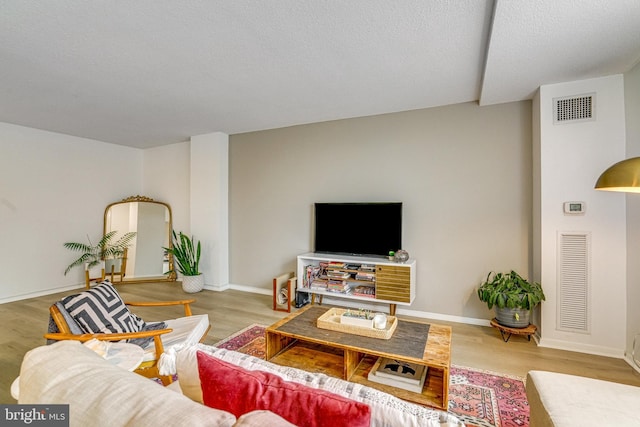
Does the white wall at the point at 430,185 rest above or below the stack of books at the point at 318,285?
above

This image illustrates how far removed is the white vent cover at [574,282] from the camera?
2631mm

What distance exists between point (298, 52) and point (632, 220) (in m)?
3.14

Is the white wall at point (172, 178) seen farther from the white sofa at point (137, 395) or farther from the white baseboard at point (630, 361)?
the white baseboard at point (630, 361)

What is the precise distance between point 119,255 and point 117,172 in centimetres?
154

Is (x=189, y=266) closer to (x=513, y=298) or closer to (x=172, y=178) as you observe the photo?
(x=172, y=178)

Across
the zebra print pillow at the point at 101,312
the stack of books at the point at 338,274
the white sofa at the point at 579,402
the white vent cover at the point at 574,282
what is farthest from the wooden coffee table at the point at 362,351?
the white vent cover at the point at 574,282

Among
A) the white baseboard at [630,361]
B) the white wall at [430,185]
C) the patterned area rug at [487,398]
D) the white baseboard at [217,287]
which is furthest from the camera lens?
the white baseboard at [217,287]

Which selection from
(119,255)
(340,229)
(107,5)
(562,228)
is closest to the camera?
(107,5)

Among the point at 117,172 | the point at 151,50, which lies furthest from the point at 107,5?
the point at 117,172

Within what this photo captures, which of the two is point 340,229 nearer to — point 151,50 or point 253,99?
point 253,99

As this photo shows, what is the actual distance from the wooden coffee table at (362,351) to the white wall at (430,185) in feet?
4.37

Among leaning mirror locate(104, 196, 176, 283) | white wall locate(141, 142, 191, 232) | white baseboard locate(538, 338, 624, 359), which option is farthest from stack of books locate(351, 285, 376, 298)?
leaning mirror locate(104, 196, 176, 283)

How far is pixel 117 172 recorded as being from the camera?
17.7 feet

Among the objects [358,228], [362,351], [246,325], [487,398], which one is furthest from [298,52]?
[487,398]
